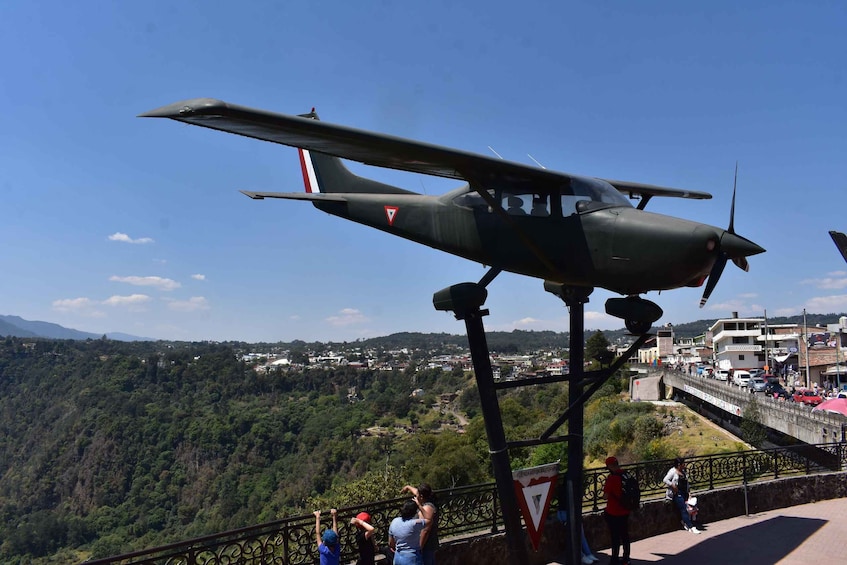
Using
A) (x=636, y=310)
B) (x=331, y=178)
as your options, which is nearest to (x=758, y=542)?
(x=636, y=310)

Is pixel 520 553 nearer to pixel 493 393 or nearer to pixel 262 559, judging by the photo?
pixel 493 393

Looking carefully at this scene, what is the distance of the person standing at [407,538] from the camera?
570 centimetres

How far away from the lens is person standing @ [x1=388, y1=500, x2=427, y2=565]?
224 inches

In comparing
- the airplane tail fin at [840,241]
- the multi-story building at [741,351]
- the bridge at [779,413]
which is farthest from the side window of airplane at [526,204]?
the multi-story building at [741,351]

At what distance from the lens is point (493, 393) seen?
692 centimetres

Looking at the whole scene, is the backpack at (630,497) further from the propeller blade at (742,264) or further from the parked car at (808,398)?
the parked car at (808,398)

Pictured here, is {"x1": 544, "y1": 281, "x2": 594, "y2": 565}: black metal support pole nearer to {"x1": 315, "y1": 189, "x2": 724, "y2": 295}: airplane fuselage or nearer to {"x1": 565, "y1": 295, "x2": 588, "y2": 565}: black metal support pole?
{"x1": 565, "y1": 295, "x2": 588, "y2": 565}: black metal support pole

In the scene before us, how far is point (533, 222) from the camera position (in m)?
6.62

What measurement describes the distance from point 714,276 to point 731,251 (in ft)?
1.31

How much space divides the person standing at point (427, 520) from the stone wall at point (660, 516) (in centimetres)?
171

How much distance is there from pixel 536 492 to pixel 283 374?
18069 cm

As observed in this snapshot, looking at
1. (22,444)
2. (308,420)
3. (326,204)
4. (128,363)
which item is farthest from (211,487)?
(326,204)

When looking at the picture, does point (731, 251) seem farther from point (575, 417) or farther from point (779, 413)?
point (779, 413)

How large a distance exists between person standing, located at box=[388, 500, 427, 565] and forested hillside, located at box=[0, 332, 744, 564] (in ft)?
97.4
